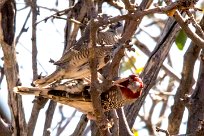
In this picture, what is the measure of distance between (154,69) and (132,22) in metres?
1.52

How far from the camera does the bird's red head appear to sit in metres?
3.91

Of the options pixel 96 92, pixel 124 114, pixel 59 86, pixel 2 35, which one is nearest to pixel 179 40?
pixel 124 114

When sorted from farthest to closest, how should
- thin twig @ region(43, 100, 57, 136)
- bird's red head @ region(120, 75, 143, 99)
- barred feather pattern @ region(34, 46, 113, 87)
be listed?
barred feather pattern @ region(34, 46, 113, 87), thin twig @ region(43, 100, 57, 136), bird's red head @ region(120, 75, 143, 99)

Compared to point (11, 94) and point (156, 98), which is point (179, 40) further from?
point (156, 98)

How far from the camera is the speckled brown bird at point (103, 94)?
155 inches

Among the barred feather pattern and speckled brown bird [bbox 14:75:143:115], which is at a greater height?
the barred feather pattern


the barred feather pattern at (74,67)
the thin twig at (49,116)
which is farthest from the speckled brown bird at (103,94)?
the barred feather pattern at (74,67)

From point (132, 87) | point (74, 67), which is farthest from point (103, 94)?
point (74, 67)

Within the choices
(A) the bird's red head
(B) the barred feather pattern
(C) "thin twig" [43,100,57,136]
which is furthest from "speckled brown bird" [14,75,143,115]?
(B) the barred feather pattern

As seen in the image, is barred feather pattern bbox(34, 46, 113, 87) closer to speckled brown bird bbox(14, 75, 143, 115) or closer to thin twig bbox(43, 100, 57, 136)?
thin twig bbox(43, 100, 57, 136)

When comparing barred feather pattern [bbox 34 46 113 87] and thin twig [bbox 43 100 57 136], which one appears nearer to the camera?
thin twig [bbox 43 100 57 136]

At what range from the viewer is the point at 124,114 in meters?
4.39

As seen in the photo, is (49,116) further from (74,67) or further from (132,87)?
(132,87)

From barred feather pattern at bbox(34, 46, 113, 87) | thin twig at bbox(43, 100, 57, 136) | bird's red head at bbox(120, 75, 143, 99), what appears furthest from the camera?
barred feather pattern at bbox(34, 46, 113, 87)
